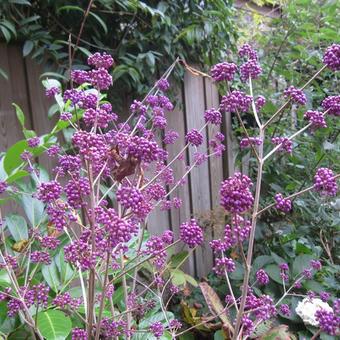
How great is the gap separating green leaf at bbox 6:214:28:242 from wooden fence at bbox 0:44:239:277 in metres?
0.40

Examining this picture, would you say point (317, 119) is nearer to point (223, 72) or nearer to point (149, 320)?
point (223, 72)

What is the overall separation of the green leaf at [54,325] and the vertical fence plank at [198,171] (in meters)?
1.48

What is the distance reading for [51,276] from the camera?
1232 millimetres

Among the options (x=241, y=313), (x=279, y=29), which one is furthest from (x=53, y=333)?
(x=279, y=29)

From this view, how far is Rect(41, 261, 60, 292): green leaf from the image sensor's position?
1.21m

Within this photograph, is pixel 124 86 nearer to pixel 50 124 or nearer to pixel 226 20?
pixel 50 124

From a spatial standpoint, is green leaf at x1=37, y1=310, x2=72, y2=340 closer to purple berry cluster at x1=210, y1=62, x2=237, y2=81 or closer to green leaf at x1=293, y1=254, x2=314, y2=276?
purple berry cluster at x1=210, y1=62, x2=237, y2=81

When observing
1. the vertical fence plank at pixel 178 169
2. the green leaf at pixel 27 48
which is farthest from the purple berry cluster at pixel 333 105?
the vertical fence plank at pixel 178 169

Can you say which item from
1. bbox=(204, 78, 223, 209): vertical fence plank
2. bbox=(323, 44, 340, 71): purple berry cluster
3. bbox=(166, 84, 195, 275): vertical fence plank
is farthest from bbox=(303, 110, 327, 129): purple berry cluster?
bbox=(204, 78, 223, 209): vertical fence plank

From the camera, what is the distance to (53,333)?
0.95m

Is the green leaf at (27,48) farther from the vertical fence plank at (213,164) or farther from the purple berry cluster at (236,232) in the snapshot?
the vertical fence plank at (213,164)

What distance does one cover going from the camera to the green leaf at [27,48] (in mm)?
1554

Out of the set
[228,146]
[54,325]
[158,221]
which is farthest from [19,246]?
[228,146]

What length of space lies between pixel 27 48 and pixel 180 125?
1.09 meters
